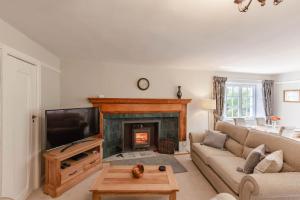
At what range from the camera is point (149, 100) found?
4359mm

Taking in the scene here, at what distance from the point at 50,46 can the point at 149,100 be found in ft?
→ 8.07

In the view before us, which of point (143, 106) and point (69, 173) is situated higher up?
point (143, 106)

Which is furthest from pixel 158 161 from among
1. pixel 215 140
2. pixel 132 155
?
pixel 215 140

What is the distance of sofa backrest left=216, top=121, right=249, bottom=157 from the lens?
3100 millimetres

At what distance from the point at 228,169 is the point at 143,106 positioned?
2530 mm

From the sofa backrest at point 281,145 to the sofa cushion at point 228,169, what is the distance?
1.20ft

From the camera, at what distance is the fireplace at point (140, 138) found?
4508mm

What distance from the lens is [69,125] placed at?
292 centimetres

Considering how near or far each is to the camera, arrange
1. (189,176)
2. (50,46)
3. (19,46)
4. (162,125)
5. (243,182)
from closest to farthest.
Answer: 1. (243,182)
2. (19,46)
3. (50,46)
4. (189,176)
5. (162,125)

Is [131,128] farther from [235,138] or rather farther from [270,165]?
[270,165]

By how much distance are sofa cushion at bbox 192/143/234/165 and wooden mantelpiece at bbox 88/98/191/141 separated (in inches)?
47.7

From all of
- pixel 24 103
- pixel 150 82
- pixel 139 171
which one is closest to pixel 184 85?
pixel 150 82

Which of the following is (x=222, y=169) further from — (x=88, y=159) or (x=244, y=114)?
(x=244, y=114)

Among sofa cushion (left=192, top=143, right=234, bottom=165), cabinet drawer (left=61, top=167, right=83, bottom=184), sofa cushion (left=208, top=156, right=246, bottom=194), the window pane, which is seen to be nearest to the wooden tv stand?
cabinet drawer (left=61, top=167, right=83, bottom=184)
